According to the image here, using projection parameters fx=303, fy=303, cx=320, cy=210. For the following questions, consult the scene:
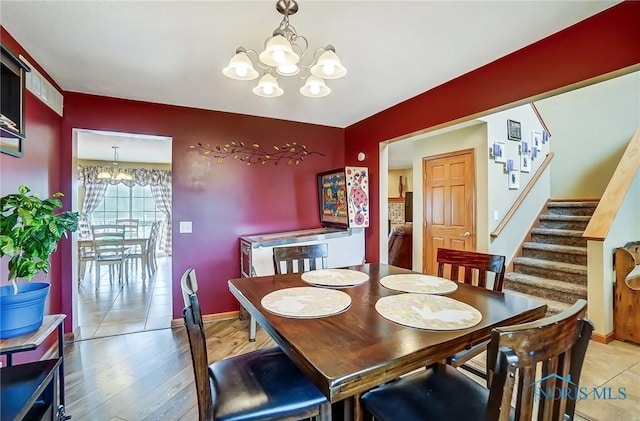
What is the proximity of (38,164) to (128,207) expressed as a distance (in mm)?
5582

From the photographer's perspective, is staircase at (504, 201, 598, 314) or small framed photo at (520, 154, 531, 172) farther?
small framed photo at (520, 154, 531, 172)

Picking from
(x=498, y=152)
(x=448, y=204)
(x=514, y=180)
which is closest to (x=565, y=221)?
(x=514, y=180)

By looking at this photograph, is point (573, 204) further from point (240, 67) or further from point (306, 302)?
point (240, 67)

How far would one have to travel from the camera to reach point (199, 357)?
107cm

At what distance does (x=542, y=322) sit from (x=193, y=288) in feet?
3.89

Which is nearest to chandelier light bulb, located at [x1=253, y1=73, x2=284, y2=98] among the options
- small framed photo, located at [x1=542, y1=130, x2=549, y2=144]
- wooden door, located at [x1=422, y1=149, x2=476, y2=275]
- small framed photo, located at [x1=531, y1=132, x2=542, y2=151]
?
wooden door, located at [x1=422, y1=149, x2=476, y2=275]

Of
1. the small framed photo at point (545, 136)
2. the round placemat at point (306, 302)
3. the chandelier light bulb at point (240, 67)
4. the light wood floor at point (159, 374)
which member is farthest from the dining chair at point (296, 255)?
the small framed photo at point (545, 136)

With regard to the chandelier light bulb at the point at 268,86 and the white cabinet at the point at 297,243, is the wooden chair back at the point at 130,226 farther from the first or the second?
the chandelier light bulb at the point at 268,86

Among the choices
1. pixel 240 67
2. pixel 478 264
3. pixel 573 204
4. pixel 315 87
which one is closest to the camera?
pixel 240 67

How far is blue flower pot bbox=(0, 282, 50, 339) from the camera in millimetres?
1347

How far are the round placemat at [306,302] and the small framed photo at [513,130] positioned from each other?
4.01 m

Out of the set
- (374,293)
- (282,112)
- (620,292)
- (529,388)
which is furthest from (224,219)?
(620,292)

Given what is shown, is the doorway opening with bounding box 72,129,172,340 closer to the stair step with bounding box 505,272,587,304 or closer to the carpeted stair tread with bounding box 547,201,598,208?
the stair step with bounding box 505,272,587,304

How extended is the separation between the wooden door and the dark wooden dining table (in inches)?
119
